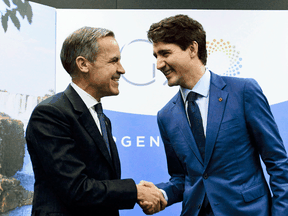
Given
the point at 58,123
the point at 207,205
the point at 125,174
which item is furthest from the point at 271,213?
the point at 125,174

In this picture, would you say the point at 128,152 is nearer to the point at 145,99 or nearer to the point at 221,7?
the point at 145,99

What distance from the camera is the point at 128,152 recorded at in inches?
141

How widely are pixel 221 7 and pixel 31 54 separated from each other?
2.63m

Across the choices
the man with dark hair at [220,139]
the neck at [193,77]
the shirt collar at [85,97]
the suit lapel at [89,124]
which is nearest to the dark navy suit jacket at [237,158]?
the man with dark hair at [220,139]

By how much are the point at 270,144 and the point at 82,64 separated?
1.34m

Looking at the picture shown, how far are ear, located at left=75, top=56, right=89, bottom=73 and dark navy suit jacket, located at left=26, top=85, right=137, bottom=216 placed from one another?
31 cm

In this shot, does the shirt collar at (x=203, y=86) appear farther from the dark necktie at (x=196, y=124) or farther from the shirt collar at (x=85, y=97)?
the shirt collar at (x=85, y=97)

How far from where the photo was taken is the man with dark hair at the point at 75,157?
5.30ft

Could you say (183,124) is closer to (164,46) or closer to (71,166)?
(164,46)

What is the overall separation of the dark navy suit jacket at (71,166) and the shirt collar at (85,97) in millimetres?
134

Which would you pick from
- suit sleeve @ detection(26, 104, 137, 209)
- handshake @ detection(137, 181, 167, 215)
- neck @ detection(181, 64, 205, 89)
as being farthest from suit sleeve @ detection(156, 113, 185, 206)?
suit sleeve @ detection(26, 104, 137, 209)

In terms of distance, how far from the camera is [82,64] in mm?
2061

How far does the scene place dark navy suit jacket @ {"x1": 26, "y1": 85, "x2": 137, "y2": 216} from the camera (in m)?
1.61

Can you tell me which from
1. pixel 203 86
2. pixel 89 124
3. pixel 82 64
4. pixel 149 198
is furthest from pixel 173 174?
pixel 82 64
